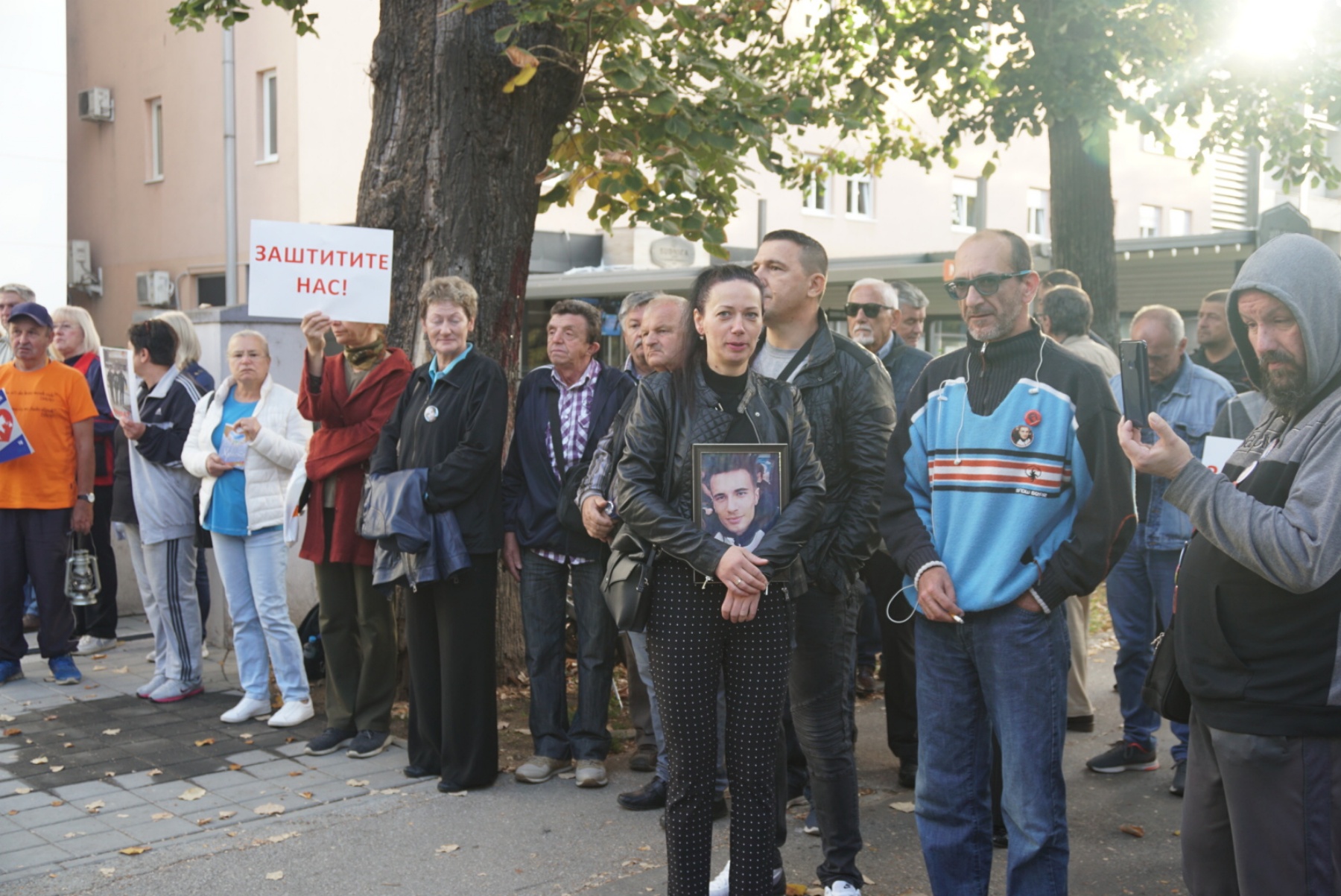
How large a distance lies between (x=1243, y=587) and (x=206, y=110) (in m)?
25.4

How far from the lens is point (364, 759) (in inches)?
239

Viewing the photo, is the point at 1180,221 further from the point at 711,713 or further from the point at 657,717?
the point at 711,713

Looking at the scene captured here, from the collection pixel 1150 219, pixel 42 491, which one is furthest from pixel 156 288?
pixel 1150 219

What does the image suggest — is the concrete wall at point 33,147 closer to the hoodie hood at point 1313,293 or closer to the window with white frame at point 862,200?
the hoodie hood at point 1313,293

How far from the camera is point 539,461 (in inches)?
230

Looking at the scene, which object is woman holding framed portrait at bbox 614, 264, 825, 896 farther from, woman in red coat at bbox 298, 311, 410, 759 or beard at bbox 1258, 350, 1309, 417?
woman in red coat at bbox 298, 311, 410, 759

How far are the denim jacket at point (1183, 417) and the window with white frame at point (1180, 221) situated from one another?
113ft

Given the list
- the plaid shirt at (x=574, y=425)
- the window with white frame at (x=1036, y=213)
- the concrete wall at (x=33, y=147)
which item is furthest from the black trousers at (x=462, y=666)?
the window with white frame at (x=1036, y=213)

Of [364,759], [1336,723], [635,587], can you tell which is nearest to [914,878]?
[635,587]

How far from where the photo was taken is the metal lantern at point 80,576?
8078 millimetres

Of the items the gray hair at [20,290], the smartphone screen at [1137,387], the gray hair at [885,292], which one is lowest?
the smartphone screen at [1137,387]

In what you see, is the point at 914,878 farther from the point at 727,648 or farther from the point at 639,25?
the point at 639,25

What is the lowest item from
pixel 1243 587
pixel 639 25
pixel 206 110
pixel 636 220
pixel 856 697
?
pixel 856 697

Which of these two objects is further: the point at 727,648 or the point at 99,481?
the point at 99,481
